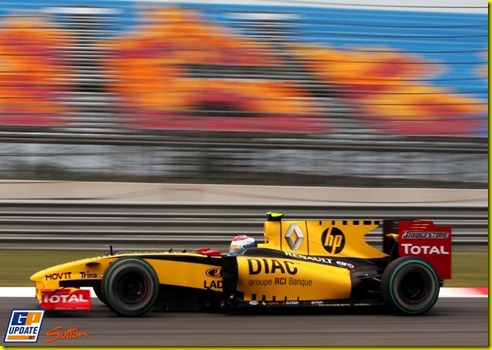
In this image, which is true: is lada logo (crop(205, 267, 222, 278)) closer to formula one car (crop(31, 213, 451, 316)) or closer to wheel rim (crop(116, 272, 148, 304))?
formula one car (crop(31, 213, 451, 316))

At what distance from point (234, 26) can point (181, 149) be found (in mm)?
3848

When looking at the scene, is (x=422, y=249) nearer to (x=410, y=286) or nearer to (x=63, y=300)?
(x=410, y=286)

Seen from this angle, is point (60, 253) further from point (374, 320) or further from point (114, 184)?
point (374, 320)

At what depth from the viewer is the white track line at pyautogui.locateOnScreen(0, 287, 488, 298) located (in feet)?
25.1

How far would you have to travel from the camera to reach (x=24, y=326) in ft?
18.7

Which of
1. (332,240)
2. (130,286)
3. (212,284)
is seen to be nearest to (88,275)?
(130,286)

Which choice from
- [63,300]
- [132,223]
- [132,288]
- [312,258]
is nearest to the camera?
[63,300]

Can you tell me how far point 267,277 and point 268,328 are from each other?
2.12ft

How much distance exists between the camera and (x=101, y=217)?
1093cm

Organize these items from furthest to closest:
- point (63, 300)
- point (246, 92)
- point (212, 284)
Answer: point (246, 92) → point (212, 284) → point (63, 300)

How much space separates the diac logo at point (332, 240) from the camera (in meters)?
6.93

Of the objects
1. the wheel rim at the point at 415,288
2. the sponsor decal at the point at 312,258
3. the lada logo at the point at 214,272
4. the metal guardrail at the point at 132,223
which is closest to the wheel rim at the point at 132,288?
the lada logo at the point at 214,272

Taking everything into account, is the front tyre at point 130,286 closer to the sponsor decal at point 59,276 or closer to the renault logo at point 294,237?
the sponsor decal at point 59,276

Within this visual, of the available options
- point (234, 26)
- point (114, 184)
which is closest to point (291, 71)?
point (234, 26)
